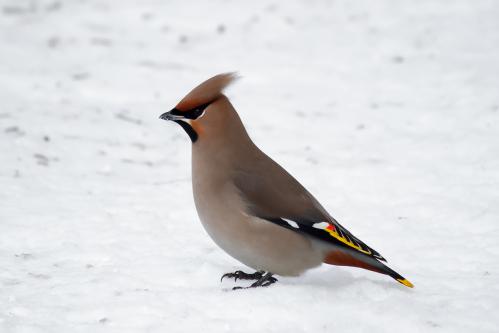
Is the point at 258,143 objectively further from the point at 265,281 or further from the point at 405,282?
the point at 405,282

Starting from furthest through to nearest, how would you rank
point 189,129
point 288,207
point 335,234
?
1. point 189,129
2. point 288,207
3. point 335,234

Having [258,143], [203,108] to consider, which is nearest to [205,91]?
[203,108]

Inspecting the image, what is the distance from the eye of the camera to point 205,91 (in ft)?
13.7

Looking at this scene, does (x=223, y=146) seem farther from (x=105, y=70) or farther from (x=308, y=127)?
(x=105, y=70)

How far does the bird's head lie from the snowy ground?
74 centimetres

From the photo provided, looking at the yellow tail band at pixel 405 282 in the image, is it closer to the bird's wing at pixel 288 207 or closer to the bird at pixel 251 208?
the bird at pixel 251 208

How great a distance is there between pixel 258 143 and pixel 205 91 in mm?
2507

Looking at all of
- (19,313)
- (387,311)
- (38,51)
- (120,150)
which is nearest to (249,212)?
(387,311)

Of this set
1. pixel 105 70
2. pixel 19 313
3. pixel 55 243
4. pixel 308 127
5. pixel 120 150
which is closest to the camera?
pixel 19 313

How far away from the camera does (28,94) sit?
7215mm

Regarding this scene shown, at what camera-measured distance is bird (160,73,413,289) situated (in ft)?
13.3

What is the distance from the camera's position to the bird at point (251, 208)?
4055mm

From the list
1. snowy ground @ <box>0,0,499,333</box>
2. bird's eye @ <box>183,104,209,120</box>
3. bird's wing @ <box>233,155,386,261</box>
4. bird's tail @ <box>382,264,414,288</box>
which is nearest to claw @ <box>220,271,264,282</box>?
snowy ground @ <box>0,0,499,333</box>

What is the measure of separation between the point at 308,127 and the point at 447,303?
3056 mm
